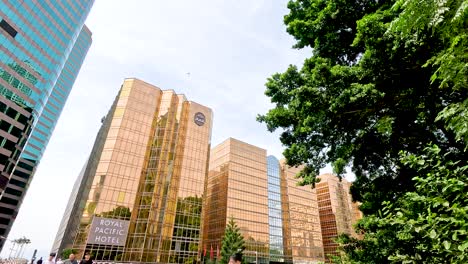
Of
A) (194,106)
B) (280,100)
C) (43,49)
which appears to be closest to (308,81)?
(280,100)

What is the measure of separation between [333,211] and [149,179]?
67577mm

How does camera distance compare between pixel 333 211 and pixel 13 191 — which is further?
pixel 333 211

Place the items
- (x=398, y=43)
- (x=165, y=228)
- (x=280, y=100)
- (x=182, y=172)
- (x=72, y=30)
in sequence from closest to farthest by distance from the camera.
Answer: (x=398, y=43) < (x=280, y=100) < (x=165, y=228) < (x=182, y=172) < (x=72, y=30)

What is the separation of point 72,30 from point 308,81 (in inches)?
2722

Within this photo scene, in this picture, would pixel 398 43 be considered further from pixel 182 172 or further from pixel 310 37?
pixel 182 172

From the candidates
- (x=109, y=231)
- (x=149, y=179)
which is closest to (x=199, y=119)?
(x=149, y=179)

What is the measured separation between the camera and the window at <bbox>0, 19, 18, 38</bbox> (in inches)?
1598

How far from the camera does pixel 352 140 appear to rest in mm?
9422

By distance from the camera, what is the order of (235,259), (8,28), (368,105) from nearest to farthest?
1. (235,259)
2. (368,105)
3. (8,28)

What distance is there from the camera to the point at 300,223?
80562 millimetres

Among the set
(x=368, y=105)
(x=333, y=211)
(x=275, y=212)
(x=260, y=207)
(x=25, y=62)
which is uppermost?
(x=25, y=62)

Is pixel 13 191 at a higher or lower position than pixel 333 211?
lower

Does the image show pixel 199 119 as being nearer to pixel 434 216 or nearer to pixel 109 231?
pixel 109 231

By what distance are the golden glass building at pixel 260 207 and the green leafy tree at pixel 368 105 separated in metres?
60.1
